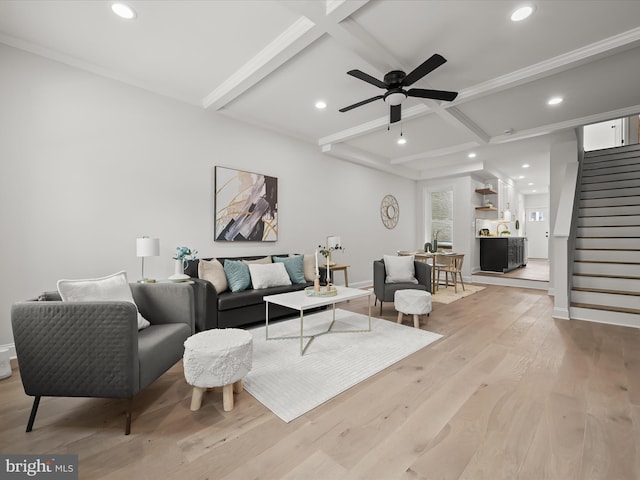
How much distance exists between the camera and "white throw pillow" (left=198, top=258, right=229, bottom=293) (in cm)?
345

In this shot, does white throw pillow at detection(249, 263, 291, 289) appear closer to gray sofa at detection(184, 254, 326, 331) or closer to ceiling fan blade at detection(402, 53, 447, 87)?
gray sofa at detection(184, 254, 326, 331)

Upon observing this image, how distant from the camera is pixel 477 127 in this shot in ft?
15.5

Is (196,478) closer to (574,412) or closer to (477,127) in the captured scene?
(574,412)

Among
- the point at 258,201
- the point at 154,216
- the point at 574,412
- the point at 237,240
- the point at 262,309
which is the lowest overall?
the point at 574,412

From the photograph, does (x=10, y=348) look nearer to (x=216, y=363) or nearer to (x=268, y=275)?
(x=216, y=363)

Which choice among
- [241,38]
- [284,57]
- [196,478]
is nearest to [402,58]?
[284,57]

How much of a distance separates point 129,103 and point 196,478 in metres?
3.67

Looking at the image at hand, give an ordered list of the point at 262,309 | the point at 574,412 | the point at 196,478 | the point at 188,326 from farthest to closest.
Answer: the point at 262,309 → the point at 188,326 → the point at 574,412 → the point at 196,478

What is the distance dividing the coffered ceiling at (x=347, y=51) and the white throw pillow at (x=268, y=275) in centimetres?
218

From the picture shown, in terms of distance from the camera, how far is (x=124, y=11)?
2.30 m

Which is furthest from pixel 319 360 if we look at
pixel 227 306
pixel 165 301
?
pixel 165 301

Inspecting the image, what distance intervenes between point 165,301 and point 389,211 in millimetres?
5811

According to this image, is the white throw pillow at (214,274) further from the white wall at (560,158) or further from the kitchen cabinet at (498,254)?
the kitchen cabinet at (498,254)

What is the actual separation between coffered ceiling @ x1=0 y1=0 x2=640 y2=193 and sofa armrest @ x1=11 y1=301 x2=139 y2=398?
2339mm
